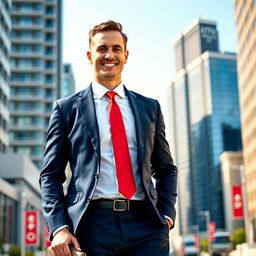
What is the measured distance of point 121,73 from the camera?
11.7 ft

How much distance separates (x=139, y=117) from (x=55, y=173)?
61cm

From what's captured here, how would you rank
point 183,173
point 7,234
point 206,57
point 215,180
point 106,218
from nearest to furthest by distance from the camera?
1. point 106,218
2. point 7,234
3. point 215,180
4. point 206,57
5. point 183,173

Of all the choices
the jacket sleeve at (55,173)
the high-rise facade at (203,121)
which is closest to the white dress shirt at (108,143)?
the jacket sleeve at (55,173)

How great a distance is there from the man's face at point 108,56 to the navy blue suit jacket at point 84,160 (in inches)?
5.7

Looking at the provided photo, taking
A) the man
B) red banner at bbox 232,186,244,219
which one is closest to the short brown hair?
the man

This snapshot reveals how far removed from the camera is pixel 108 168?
10.7ft

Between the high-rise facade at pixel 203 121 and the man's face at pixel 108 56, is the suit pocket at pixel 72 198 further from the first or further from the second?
the high-rise facade at pixel 203 121

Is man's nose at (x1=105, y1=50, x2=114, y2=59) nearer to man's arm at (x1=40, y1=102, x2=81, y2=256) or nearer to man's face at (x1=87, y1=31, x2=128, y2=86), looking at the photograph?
man's face at (x1=87, y1=31, x2=128, y2=86)

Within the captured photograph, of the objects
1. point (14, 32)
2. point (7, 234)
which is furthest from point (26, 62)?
point (7, 234)

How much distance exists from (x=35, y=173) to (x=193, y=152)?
99979 millimetres

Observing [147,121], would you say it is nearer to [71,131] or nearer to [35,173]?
[71,131]

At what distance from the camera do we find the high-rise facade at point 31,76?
284ft

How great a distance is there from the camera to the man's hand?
300cm

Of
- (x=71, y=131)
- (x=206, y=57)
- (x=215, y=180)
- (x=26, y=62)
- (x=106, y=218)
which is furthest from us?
(x=206, y=57)
